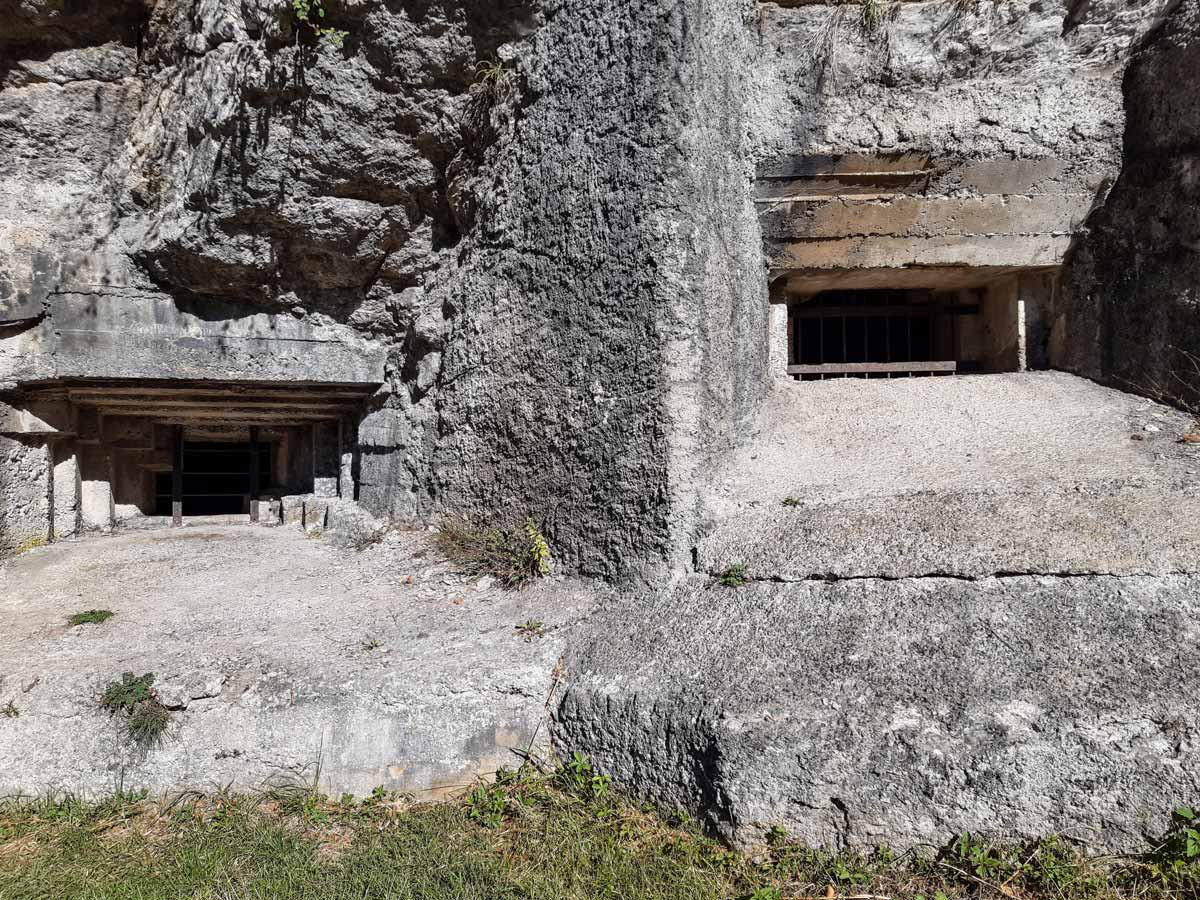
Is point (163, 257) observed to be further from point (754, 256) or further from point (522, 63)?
point (754, 256)

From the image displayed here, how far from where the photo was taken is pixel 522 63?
3088mm

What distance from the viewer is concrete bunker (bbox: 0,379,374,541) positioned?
12.0 feet

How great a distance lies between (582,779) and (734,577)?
0.89 m

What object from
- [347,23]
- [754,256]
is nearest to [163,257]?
[347,23]

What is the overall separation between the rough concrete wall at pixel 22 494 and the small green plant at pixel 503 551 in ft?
7.79

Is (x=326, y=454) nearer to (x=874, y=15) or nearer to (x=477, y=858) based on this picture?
(x=477, y=858)

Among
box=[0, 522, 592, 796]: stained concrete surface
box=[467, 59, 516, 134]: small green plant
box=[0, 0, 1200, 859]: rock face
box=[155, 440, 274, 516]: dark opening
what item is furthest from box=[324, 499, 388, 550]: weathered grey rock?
box=[467, 59, 516, 134]: small green plant

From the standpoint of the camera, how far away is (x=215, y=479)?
4.93 meters

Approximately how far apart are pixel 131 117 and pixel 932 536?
4.35 metres

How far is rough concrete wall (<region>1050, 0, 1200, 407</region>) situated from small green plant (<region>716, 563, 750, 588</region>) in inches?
102

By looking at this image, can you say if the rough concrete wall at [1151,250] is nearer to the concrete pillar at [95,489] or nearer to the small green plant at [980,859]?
the small green plant at [980,859]

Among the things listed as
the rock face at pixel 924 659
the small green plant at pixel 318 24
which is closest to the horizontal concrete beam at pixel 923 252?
the rock face at pixel 924 659

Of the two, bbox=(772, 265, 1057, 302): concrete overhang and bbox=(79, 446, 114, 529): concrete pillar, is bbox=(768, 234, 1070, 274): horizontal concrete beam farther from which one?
bbox=(79, 446, 114, 529): concrete pillar

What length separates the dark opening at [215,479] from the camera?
4.80 m
